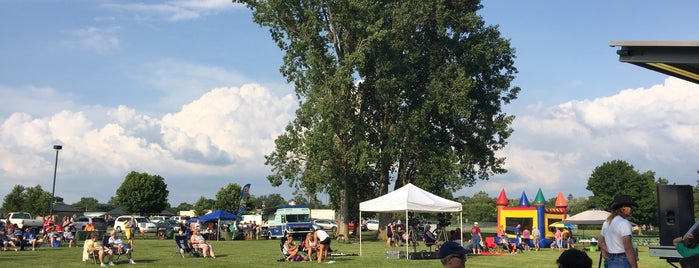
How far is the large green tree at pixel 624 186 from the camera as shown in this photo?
7188 centimetres

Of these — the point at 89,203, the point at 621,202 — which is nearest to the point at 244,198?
the point at 621,202

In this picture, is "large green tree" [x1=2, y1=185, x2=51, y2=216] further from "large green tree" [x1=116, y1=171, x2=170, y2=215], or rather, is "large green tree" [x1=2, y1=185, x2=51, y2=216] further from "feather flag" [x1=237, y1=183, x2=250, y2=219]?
"feather flag" [x1=237, y1=183, x2=250, y2=219]

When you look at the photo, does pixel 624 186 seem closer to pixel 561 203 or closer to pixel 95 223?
pixel 561 203

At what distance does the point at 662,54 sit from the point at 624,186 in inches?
2798

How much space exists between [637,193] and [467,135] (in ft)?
143

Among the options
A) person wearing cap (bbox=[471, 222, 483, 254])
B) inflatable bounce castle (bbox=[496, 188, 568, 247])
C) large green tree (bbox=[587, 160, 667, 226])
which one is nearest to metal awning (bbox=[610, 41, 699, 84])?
person wearing cap (bbox=[471, 222, 483, 254])

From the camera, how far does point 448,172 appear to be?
35.7 meters

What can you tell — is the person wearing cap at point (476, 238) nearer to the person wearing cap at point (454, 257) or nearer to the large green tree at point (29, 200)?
the person wearing cap at point (454, 257)

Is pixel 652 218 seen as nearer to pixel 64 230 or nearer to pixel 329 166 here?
pixel 329 166

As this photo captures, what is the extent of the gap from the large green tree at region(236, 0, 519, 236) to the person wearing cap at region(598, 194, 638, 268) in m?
25.1

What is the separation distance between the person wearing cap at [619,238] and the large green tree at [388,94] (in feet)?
82.3

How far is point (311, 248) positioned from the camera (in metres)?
20.1

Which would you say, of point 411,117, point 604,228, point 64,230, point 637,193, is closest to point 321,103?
point 411,117

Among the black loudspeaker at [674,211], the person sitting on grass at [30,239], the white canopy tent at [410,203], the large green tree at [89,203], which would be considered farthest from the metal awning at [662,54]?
Result: the large green tree at [89,203]
